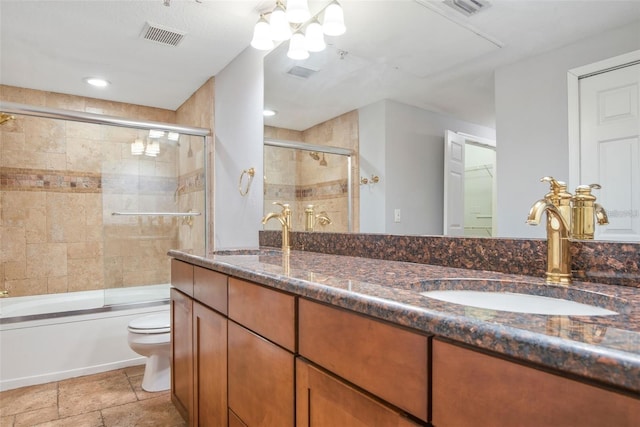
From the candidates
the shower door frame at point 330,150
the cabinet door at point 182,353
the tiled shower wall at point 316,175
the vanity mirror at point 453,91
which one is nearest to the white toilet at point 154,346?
the cabinet door at point 182,353

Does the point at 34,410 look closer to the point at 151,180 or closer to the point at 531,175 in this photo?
the point at 151,180

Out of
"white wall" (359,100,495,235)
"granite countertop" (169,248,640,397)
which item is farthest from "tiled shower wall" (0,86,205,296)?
"granite countertop" (169,248,640,397)

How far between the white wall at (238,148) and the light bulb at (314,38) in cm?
49

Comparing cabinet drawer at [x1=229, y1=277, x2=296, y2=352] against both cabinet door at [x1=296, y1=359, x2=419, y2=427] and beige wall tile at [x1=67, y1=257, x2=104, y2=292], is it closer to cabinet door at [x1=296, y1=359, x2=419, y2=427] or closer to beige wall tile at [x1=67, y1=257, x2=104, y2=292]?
cabinet door at [x1=296, y1=359, x2=419, y2=427]

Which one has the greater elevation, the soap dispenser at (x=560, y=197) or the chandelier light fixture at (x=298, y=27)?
the chandelier light fixture at (x=298, y=27)

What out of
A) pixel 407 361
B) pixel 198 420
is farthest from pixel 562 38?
pixel 198 420

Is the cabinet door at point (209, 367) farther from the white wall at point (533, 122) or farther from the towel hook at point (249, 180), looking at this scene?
the towel hook at point (249, 180)

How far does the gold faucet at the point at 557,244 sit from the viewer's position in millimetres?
907

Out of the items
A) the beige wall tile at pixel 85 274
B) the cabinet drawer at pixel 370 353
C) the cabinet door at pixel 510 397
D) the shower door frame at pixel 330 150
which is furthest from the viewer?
the beige wall tile at pixel 85 274

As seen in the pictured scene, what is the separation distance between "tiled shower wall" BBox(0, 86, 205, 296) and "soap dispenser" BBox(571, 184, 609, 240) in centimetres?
310

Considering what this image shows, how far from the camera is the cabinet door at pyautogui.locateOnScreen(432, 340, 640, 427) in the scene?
15.8 inches

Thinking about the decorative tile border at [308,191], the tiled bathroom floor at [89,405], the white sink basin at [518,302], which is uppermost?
the decorative tile border at [308,191]

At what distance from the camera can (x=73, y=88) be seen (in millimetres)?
3422

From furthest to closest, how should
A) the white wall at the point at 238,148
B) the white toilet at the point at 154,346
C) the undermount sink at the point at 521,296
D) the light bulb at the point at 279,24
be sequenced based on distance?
1. the white wall at the point at 238,148
2. the white toilet at the point at 154,346
3. the light bulb at the point at 279,24
4. the undermount sink at the point at 521,296
